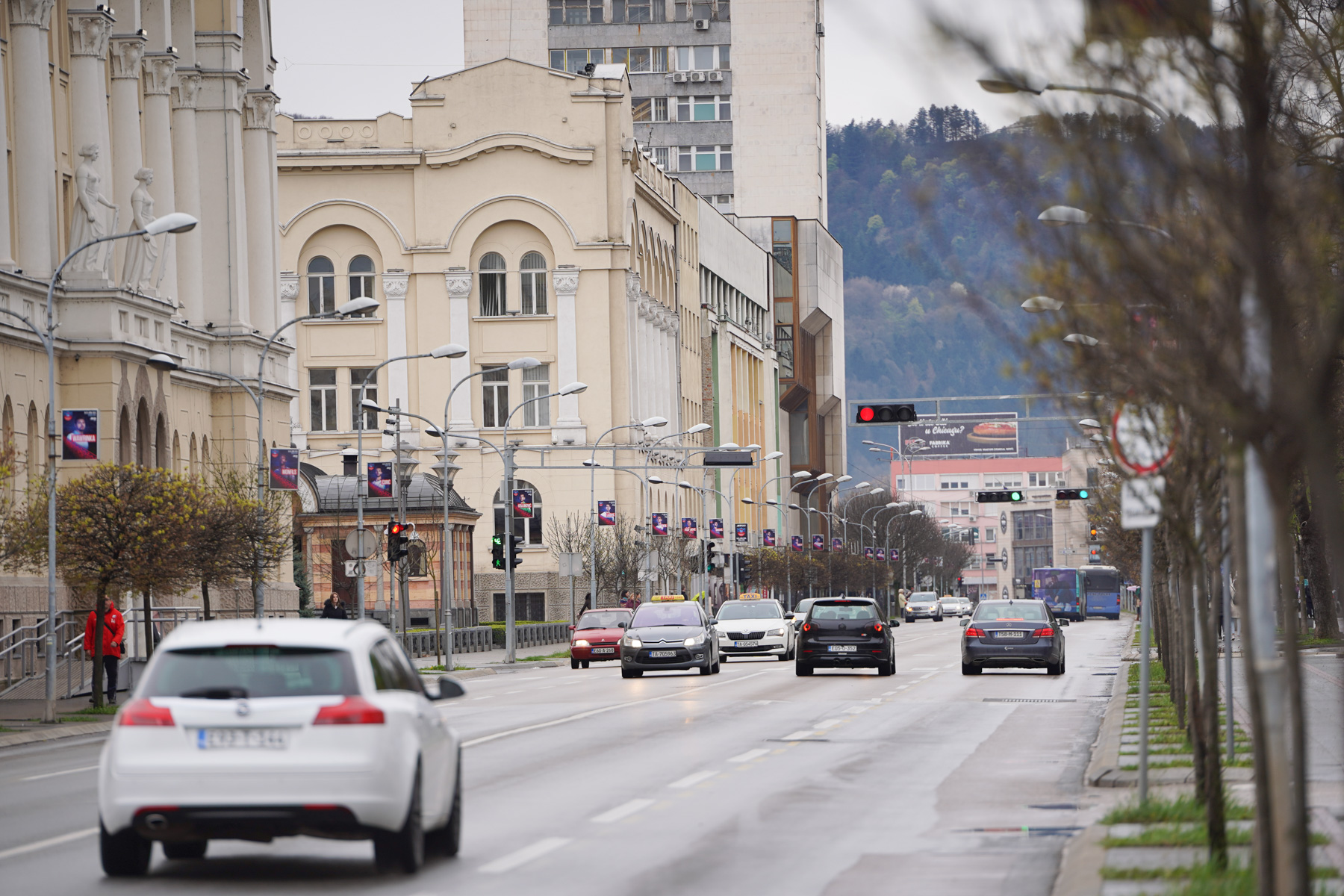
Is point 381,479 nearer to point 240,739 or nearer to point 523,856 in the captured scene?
point 523,856

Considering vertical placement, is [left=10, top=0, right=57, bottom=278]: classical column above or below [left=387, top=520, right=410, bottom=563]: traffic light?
above

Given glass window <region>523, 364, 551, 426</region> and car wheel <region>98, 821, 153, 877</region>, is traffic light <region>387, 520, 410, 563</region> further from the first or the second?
glass window <region>523, 364, 551, 426</region>

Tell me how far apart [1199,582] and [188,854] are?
705cm

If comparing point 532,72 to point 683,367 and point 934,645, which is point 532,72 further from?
point 934,645

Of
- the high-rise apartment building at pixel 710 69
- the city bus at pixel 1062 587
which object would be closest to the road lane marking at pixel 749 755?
the city bus at pixel 1062 587

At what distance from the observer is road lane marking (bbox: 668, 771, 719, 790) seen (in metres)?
18.2

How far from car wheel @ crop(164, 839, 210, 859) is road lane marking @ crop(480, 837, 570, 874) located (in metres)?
1.86

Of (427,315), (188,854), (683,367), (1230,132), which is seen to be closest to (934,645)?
(427,315)

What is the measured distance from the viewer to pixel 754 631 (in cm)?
5309

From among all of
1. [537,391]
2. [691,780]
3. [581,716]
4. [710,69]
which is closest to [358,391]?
[537,391]

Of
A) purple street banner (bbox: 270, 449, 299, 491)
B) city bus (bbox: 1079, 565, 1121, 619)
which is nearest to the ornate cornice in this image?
purple street banner (bbox: 270, 449, 299, 491)

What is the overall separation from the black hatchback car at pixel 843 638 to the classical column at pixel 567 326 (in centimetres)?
4935

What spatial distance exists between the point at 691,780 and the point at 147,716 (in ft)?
25.6

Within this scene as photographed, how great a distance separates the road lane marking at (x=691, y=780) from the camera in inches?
715
